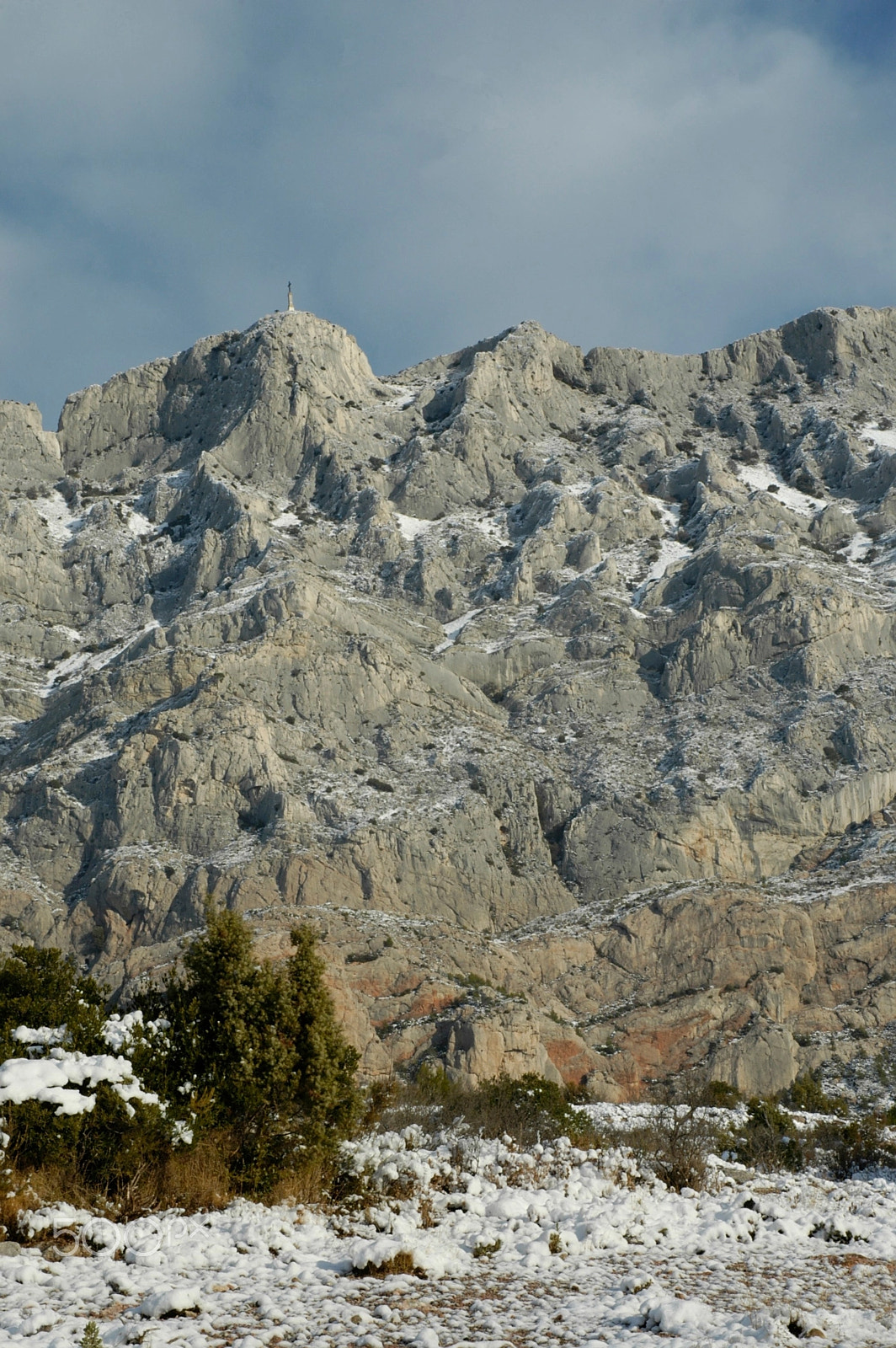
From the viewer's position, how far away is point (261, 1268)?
48.4 feet

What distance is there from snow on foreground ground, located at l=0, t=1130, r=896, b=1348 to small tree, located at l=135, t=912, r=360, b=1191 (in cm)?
121

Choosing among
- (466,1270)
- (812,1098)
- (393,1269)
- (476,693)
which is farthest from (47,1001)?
(476,693)

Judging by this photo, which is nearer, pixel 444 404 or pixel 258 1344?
pixel 258 1344

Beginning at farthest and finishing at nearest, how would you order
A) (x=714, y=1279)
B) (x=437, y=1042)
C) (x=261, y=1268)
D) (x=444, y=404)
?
(x=444, y=404) → (x=437, y=1042) → (x=714, y=1279) → (x=261, y=1268)

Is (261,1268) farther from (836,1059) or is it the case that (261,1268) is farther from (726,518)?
(726,518)

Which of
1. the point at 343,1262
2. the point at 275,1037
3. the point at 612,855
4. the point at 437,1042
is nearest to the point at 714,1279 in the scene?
the point at 343,1262

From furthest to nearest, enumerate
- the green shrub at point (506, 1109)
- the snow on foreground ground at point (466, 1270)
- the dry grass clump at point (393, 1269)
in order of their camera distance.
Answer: the green shrub at point (506, 1109), the dry grass clump at point (393, 1269), the snow on foreground ground at point (466, 1270)

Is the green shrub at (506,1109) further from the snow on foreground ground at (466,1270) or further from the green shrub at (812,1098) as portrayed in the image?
the green shrub at (812,1098)

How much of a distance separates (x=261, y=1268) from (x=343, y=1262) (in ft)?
3.78

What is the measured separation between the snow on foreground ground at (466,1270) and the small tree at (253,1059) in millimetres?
1205

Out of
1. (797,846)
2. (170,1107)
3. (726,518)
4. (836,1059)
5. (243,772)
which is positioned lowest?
(836,1059)

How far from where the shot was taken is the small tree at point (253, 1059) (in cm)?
1864

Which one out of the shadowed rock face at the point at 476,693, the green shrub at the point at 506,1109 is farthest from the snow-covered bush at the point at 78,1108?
the shadowed rock face at the point at 476,693

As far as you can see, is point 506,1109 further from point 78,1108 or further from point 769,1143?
point 78,1108
